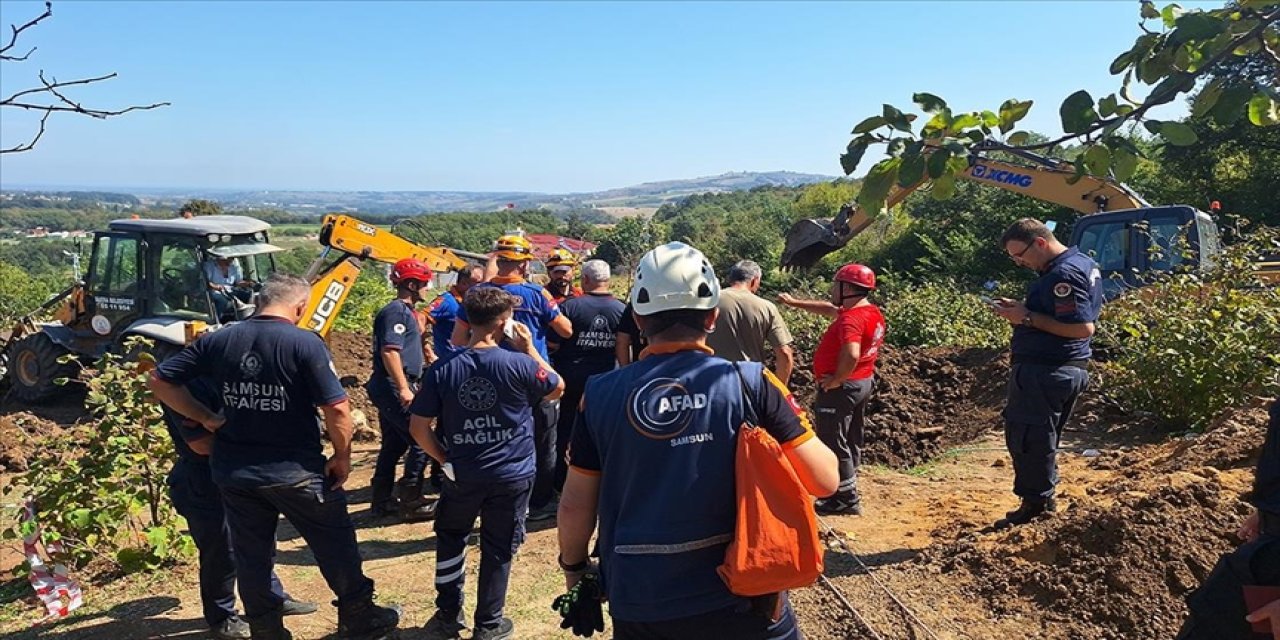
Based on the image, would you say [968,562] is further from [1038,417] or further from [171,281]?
[171,281]

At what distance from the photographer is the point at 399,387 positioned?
18.2 feet

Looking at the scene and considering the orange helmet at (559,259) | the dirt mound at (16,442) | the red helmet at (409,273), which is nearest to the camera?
the red helmet at (409,273)

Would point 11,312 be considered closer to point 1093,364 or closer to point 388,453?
point 388,453

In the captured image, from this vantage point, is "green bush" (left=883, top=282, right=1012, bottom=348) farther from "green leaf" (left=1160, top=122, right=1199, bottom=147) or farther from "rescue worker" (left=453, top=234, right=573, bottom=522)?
"green leaf" (left=1160, top=122, right=1199, bottom=147)

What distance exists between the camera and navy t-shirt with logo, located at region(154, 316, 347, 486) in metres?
3.57

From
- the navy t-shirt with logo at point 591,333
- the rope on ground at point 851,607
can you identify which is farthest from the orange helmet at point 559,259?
the rope on ground at point 851,607

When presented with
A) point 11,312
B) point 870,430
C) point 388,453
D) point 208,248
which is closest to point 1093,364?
point 870,430

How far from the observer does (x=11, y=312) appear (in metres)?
19.7

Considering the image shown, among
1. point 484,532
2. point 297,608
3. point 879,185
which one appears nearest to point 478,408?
point 484,532

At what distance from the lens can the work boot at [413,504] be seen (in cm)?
599

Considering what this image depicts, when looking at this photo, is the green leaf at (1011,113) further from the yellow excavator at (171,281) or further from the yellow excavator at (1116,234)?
the yellow excavator at (171,281)

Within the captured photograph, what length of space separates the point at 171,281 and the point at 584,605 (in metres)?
9.79

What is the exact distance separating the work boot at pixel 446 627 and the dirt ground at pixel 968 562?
147 mm

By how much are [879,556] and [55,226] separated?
215 ft
